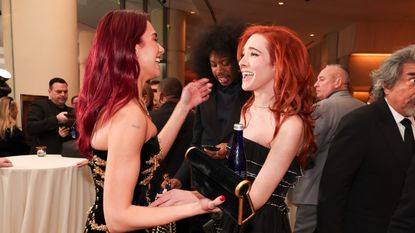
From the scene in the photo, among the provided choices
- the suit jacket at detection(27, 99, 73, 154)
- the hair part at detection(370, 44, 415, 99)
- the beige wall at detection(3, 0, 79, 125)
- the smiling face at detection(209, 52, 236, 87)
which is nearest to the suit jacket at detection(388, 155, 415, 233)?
the hair part at detection(370, 44, 415, 99)

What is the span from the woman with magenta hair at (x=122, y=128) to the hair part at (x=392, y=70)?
1.15m

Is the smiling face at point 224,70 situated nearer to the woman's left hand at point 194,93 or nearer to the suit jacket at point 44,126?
the woman's left hand at point 194,93

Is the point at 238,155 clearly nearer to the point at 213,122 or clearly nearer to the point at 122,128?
the point at 122,128

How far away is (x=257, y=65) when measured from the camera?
1.34 meters

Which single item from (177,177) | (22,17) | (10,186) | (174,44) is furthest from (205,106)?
(174,44)

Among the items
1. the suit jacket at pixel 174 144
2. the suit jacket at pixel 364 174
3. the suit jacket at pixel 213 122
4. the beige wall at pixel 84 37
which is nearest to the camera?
the suit jacket at pixel 364 174

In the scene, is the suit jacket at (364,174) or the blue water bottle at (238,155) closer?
the blue water bottle at (238,155)

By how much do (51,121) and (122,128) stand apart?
2909 mm

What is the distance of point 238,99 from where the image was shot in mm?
2152

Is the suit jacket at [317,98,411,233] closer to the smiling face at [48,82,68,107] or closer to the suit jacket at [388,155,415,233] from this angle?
the suit jacket at [388,155,415,233]

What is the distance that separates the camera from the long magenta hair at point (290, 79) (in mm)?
1307

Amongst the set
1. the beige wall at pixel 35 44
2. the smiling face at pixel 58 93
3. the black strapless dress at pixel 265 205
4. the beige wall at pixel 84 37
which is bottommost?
the black strapless dress at pixel 265 205

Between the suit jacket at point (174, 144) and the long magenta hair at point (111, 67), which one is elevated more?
the long magenta hair at point (111, 67)

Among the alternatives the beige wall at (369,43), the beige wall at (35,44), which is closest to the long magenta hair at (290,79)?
the beige wall at (35,44)
